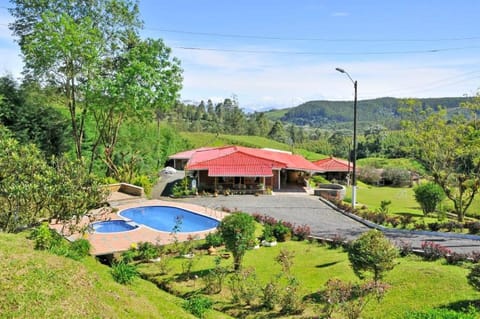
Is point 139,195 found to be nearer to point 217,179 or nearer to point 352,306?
point 217,179

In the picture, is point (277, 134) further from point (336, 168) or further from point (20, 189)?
point (20, 189)

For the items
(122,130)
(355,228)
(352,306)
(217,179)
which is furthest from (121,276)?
(122,130)

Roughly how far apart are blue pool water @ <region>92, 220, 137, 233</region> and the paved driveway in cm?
565

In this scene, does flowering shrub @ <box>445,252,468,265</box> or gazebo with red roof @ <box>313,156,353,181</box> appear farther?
gazebo with red roof @ <box>313,156,353,181</box>

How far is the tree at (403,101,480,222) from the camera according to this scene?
17969 millimetres

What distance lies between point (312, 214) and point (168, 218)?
7.42m

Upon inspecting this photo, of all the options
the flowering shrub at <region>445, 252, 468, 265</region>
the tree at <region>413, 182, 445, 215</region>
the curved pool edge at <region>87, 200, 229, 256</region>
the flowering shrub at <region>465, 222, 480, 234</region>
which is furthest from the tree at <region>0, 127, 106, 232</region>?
the tree at <region>413, 182, 445, 215</region>

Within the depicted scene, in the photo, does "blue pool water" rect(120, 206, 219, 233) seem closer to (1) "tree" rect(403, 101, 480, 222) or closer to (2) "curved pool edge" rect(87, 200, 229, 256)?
(2) "curved pool edge" rect(87, 200, 229, 256)

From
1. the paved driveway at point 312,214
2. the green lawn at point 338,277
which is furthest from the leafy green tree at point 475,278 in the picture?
the paved driveway at point 312,214

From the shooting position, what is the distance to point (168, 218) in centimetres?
1962

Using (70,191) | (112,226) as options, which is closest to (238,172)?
(112,226)

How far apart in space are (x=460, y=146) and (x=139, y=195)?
17812 mm

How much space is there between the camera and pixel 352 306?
8062 mm

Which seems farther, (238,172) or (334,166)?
(334,166)
